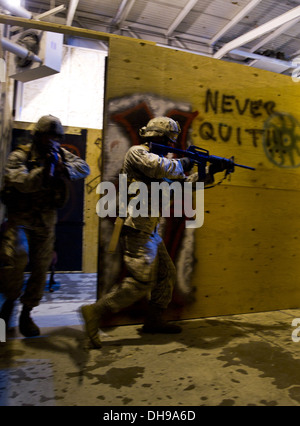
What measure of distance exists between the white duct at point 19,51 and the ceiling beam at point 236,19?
13.8ft

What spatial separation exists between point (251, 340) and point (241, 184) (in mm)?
1560

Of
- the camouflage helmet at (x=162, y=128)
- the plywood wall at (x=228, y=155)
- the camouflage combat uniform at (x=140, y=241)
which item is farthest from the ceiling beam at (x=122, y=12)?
the camouflage combat uniform at (x=140, y=241)

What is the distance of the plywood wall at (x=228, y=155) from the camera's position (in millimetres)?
3127

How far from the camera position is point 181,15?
24.2ft

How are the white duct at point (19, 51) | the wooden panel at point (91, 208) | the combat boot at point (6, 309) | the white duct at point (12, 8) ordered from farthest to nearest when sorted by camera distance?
the wooden panel at point (91, 208)
the white duct at point (12, 8)
the white duct at point (19, 51)
the combat boot at point (6, 309)

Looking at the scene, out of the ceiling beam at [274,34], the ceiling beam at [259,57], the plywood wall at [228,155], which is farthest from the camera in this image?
the ceiling beam at [259,57]

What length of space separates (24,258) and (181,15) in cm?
687

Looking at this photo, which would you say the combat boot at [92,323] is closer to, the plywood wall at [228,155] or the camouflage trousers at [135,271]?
the camouflage trousers at [135,271]

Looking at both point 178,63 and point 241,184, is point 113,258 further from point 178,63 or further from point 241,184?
point 178,63

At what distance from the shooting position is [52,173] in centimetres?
262

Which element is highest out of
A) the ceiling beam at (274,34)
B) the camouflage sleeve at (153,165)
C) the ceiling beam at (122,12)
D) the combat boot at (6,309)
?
the ceiling beam at (122,12)

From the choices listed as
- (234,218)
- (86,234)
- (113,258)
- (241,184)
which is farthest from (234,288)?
(86,234)

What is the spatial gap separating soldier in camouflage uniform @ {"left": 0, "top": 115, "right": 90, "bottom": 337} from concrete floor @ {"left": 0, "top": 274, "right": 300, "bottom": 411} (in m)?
0.42
